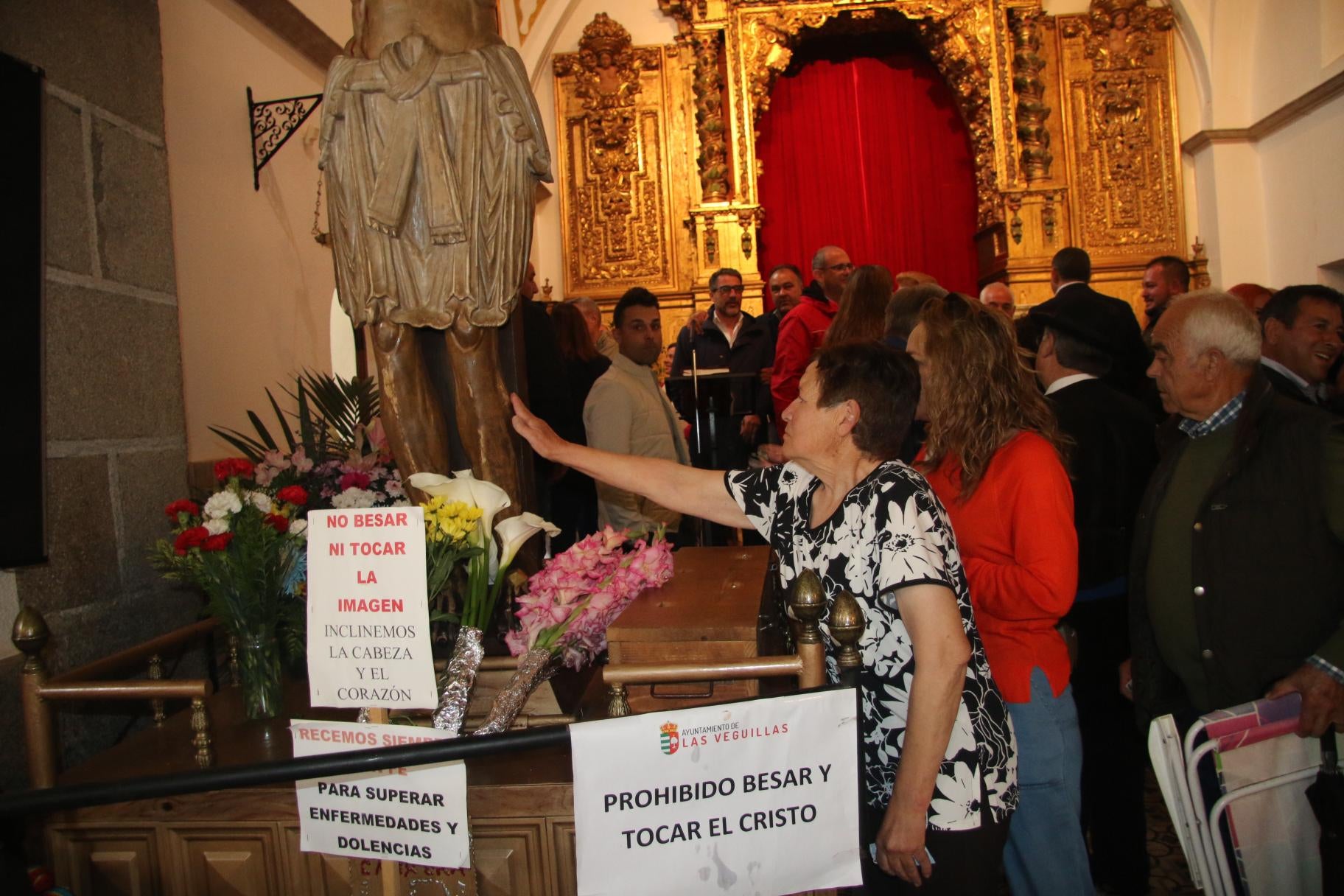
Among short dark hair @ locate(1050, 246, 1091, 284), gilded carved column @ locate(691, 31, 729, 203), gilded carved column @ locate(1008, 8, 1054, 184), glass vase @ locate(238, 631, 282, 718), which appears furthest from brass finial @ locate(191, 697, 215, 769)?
gilded carved column @ locate(1008, 8, 1054, 184)

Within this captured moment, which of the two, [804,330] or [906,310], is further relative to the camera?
[804,330]

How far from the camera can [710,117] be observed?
830 cm

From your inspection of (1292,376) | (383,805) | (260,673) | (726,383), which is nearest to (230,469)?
(260,673)

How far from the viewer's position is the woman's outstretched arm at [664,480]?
77.5 inches

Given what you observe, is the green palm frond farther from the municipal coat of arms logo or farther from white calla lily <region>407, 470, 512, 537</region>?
the municipal coat of arms logo

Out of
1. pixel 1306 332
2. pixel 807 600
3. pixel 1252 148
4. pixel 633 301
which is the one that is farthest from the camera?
pixel 1252 148

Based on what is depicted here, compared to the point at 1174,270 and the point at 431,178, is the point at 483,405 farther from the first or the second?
the point at 1174,270

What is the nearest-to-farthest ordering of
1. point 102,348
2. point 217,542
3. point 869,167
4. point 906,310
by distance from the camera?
1. point 217,542
2. point 102,348
3. point 906,310
4. point 869,167

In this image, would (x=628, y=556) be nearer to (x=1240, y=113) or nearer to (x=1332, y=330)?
(x=1332, y=330)

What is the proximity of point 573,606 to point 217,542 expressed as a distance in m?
0.74

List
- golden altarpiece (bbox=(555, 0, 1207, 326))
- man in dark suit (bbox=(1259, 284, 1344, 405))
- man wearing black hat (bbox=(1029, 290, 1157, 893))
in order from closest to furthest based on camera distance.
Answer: man wearing black hat (bbox=(1029, 290, 1157, 893)) → man in dark suit (bbox=(1259, 284, 1344, 405)) → golden altarpiece (bbox=(555, 0, 1207, 326))

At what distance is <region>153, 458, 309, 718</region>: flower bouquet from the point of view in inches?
80.8

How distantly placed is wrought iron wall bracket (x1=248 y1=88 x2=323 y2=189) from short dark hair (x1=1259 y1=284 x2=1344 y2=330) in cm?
364

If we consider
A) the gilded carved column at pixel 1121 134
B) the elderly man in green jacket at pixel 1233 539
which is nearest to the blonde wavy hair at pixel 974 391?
the elderly man in green jacket at pixel 1233 539
